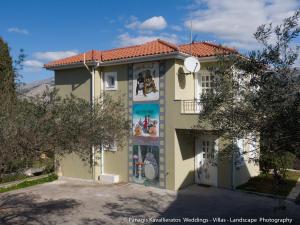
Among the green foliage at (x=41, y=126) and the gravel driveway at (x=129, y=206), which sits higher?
the green foliage at (x=41, y=126)

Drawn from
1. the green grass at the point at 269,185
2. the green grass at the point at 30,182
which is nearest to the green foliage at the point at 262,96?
the green grass at the point at 269,185

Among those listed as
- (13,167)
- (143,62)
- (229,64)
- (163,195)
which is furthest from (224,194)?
(13,167)

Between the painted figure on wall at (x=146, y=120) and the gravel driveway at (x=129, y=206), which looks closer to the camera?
the gravel driveway at (x=129, y=206)

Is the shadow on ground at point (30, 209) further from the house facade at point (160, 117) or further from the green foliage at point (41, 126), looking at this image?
the green foliage at point (41, 126)

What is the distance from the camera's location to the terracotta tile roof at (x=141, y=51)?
18.0 metres

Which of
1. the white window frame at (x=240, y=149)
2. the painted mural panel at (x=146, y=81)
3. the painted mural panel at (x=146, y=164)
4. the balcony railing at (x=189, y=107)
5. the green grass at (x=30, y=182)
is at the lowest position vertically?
the green grass at (x=30, y=182)

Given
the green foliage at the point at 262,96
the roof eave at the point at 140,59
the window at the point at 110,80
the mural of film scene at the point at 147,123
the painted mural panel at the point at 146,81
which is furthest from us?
the window at the point at 110,80

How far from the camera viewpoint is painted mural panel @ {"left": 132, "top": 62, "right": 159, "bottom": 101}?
18.1 m

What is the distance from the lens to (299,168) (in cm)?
2309

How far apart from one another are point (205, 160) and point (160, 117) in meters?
3.45

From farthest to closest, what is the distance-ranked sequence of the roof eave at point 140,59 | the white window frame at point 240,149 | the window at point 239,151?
1. the roof eave at point 140,59
2. the window at point 239,151
3. the white window frame at point 240,149

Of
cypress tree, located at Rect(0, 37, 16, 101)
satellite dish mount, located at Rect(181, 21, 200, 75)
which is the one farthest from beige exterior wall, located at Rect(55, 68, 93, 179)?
cypress tree, located at Rect(0, 37, 16, 101)

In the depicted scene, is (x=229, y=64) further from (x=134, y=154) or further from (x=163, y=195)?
(x=134, y=154)

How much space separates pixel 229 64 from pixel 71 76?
14.3m
